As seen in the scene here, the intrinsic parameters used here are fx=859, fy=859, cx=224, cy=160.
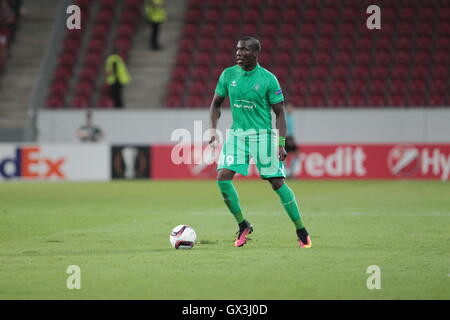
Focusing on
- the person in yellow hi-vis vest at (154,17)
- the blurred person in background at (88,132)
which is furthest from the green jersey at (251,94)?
the person in yellow hi-vis vest at (154,17)

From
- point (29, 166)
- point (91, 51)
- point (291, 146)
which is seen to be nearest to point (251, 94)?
point (291, 146)

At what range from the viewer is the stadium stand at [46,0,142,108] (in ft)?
94.1

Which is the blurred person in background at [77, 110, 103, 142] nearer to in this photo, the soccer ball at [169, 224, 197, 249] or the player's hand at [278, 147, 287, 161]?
the soccer ball at [169, 224, 197, 249]

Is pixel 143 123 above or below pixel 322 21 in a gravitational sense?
below

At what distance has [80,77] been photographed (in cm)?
2938

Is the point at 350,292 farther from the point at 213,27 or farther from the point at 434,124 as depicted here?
the point at 213,27

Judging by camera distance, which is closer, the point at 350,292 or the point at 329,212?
the point at 350,292

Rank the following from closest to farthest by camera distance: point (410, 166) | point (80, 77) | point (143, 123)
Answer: point (410, 166), point (143, 123), point (80, 77)

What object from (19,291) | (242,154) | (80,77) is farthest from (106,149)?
(19,291)

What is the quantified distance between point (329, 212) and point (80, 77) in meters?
16.5

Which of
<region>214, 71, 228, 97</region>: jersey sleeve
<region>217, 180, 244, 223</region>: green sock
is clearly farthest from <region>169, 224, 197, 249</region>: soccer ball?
<region>214, 71, 228, 97</region>: jersey sleeve

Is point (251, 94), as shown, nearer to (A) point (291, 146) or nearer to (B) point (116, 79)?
(A) point (291, 146)

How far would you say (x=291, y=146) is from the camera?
24.1 m
